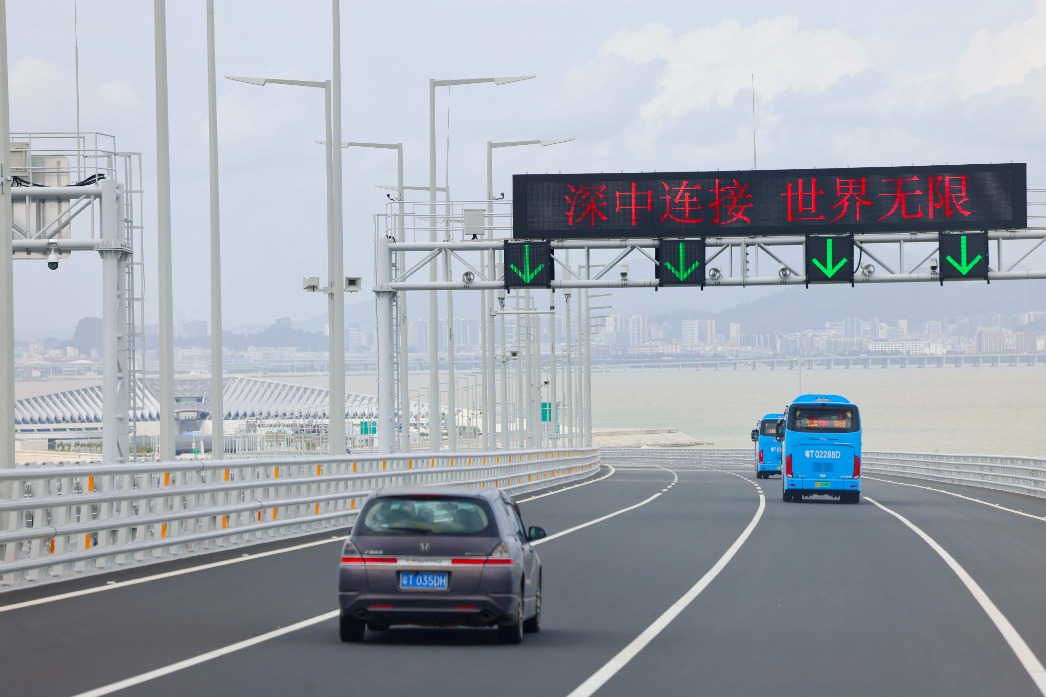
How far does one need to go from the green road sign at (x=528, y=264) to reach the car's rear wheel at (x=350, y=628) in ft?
88.0

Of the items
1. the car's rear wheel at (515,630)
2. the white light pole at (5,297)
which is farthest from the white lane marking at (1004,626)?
the white light pole at (5,297)

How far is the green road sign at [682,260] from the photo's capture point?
40.2 meters

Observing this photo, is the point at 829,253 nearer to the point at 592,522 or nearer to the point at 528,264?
the point at 528,264

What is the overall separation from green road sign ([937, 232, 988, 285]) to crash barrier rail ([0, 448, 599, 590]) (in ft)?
44.0

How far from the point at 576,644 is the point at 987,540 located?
16.6 meters

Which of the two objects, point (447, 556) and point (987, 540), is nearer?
point (447, 556)

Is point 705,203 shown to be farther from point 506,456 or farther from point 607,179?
point 506,456

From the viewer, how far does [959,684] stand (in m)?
11.5

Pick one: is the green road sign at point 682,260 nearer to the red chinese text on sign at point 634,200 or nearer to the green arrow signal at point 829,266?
the red chinese text on sign at point 634,200

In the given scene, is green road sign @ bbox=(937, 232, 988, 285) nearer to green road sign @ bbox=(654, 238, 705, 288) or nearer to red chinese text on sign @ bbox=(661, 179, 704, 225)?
green road sign @ bbox=(654, 238, 705, 288)

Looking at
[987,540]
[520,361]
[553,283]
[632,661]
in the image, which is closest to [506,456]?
[553,283]

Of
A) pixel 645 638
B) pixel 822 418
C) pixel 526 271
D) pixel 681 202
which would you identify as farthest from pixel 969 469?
pixel 645 638

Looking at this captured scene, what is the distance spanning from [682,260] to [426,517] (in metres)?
27.3

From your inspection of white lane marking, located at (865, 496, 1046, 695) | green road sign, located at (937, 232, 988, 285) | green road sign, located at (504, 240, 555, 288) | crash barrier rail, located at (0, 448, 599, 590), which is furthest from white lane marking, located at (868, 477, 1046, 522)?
crash barrier rail, located at (0, 448, 599, 590)
